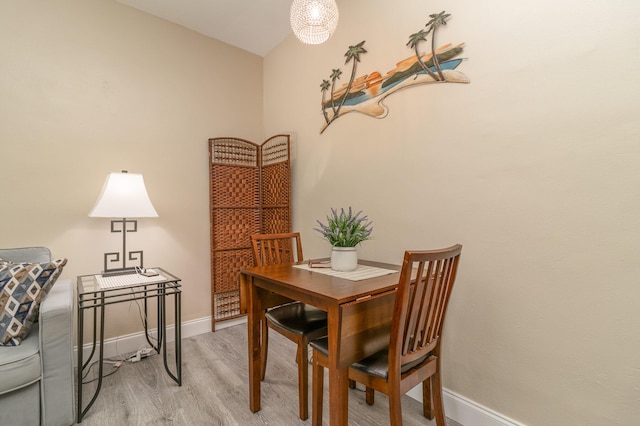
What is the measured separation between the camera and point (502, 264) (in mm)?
1464

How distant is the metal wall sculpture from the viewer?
1.67 metres

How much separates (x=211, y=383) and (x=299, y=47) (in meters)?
2.87

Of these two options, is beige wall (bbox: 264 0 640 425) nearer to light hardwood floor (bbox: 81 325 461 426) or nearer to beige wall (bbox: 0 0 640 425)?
beige wall (bbox: 0 0 640 425)

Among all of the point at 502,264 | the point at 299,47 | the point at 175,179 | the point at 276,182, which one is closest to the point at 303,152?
the point at 276,182

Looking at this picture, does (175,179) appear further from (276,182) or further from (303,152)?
(303,152)

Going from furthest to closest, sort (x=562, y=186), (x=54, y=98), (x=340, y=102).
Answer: (x=340, y=102), (x=54, y=98), (x=562, y=186)

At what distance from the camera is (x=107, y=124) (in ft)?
7.86

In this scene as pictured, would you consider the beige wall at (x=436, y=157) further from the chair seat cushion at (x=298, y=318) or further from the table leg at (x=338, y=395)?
the table leg at (x=338, y=395)

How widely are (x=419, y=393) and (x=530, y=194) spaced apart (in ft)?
4.24

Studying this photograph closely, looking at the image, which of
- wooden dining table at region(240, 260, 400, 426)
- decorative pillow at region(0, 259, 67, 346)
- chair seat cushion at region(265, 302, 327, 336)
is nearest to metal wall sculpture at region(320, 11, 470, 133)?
wooden dining table at region(240, 260, 400, 426)

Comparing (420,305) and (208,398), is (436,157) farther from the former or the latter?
(208,398)

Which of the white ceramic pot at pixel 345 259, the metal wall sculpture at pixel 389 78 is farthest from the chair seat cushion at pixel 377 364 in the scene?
the metal wall sculpture at pixel 389 78

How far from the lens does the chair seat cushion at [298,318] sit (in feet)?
5.38

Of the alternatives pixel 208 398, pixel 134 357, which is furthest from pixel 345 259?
pixel 134 357
